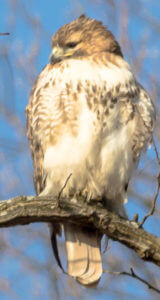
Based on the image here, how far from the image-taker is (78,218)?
358 cm

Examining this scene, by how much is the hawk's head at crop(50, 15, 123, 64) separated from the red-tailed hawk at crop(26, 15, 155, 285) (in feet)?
0.18

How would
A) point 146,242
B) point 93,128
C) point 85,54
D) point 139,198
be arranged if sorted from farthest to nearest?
point 139,198
point 85,54
point 93,128
point 146,242

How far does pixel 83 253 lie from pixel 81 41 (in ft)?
5.50

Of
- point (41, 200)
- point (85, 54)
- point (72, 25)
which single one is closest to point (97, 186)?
point (41, 200)

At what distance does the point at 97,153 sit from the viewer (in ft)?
12.9

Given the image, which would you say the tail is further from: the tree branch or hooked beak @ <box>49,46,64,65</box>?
hooked beak @ <box>49,46,64,65</box>

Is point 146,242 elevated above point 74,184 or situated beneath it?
situated beneath

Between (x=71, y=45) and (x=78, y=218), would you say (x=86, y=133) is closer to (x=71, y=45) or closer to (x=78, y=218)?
(x=78, y=218)

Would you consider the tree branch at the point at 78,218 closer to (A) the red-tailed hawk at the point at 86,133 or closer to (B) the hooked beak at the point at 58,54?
(A) the red-tailed hawk at the point at 86,133

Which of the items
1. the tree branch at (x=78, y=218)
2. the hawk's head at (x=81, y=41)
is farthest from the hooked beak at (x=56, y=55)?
the tree branch at (x=78, y=218)

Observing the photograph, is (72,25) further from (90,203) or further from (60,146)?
(90,203)

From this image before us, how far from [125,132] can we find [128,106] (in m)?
0.19

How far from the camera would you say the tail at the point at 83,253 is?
154 inches

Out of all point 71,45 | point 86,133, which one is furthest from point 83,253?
point 71,45
